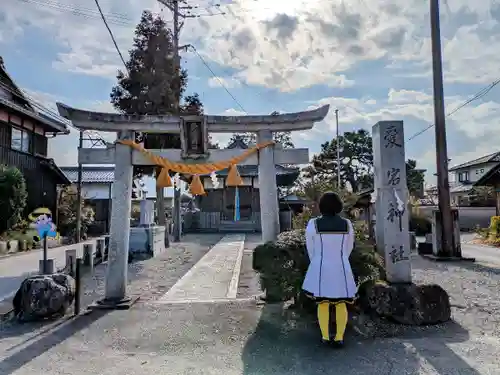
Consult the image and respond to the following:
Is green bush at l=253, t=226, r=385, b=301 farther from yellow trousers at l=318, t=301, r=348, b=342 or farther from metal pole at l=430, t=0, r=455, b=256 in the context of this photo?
metal pole at l=430, t=0, r=455, b=256

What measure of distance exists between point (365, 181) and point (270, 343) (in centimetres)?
3758

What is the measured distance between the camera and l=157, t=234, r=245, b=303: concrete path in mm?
8461

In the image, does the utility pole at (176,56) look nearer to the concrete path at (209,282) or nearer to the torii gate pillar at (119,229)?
the concrete path at (209,282)

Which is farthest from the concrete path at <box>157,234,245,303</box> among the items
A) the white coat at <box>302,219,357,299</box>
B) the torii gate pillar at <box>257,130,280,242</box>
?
the white coat at <box>302,219,357,299</box>

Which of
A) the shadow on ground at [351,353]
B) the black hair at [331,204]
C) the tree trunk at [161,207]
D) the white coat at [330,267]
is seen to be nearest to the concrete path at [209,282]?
the shadow on ground at [351,353]

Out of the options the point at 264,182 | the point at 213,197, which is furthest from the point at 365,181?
the point at 264,182

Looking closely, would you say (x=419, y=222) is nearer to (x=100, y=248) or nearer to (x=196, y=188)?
(x=100, y=248)

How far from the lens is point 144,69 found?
681 inches

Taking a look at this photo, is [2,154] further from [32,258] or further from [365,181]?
[365,181]

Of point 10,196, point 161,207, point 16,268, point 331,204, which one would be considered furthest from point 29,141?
point 331,204

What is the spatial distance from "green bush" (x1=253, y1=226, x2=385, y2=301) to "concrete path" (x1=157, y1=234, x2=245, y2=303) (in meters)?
2.48

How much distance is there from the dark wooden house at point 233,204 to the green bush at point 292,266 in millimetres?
25364

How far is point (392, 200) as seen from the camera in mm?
6426

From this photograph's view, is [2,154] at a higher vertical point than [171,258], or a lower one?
higher
